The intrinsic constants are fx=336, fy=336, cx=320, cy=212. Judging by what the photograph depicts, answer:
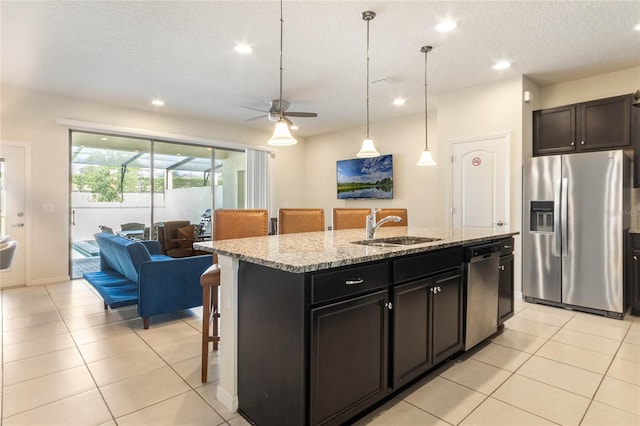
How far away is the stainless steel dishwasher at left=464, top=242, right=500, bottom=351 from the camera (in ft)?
8.29

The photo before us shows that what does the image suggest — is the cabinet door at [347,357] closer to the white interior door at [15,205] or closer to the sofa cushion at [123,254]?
the sofa cushion at [123,254]

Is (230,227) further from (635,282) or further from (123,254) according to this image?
(635,282)

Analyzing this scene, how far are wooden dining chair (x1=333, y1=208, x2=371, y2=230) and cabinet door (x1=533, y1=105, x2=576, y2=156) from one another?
2.47 metres

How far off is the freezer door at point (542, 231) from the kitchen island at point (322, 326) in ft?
8.17

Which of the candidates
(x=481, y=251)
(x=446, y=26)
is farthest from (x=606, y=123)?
(x=481, y=251)

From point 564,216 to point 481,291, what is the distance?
196cm

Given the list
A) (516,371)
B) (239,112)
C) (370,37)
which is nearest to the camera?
(516,371)

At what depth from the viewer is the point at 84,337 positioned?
299cm

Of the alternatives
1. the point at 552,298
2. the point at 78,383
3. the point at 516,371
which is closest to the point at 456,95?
the point at 552,298

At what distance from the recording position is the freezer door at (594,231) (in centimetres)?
351

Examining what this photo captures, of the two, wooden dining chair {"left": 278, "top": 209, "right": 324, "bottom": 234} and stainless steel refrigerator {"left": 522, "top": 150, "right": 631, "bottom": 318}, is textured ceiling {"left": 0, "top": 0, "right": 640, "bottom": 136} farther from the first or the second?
wooden dining chair {"left": 278, "top": 209, "right": 324, "bottom": 234}

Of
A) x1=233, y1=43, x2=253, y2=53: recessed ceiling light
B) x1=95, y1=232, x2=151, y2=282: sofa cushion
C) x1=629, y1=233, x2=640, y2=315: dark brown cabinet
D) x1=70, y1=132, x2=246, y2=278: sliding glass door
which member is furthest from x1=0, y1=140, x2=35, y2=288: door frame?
x1=629, y1=233, x2=640, y2=315: dark brown cabinet

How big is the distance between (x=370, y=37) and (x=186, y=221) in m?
4.69

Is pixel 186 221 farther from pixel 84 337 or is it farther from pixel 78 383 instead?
pixel 78 383
